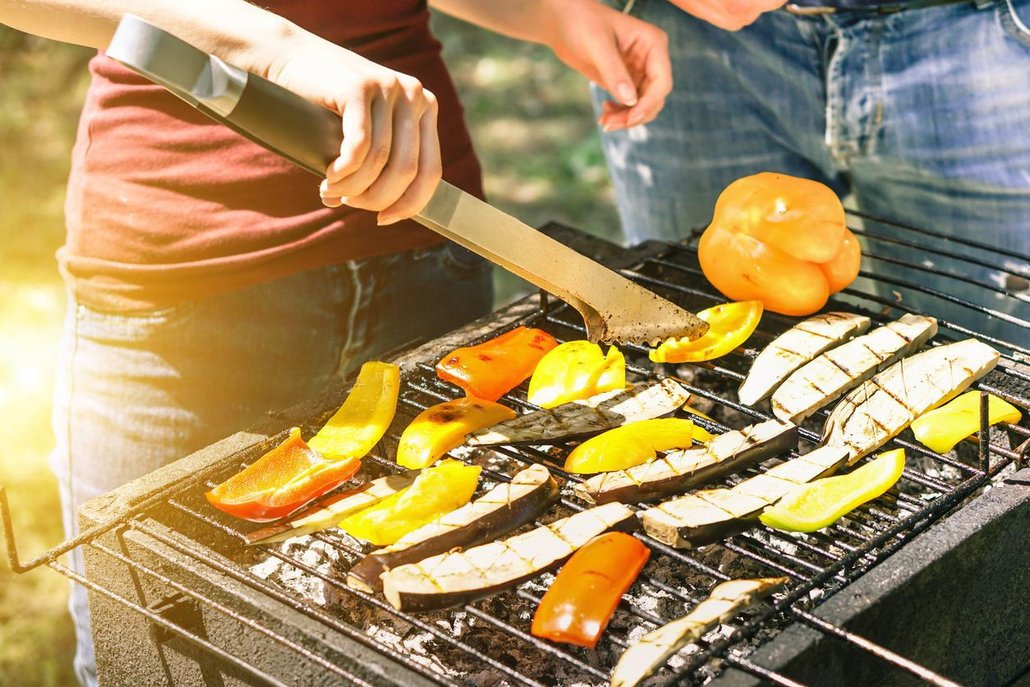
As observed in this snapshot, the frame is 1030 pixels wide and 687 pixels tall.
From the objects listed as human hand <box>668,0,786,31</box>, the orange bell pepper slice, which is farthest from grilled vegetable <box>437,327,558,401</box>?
human hand <box>668,0,786,31</box>

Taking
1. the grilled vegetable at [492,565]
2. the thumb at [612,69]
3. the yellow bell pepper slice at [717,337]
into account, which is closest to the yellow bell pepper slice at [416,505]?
the grilled vegetable at [492,565]

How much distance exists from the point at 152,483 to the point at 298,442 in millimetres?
295

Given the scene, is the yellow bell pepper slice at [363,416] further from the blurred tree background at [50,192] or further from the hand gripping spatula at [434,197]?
the blurred tree background at [50,192]

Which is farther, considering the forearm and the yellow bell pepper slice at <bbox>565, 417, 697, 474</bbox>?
the yellow bell pepper slice at <bbox>565, 417, 697, 474</bbox>

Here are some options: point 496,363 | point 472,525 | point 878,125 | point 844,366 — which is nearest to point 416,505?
point 472,525

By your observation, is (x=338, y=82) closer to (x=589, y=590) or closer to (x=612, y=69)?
(x=589, y=590)

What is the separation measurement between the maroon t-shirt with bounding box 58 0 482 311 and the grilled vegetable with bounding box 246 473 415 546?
2.10ft

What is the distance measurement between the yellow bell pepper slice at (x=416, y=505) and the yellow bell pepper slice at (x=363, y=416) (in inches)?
6.3

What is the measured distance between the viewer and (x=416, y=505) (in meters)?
2.22

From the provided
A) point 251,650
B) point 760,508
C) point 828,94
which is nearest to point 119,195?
point 251,650

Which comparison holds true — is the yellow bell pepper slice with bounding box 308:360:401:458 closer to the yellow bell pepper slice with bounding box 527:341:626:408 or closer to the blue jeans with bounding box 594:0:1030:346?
the yellow bell pepper slice with bounding box 527:341:626:408

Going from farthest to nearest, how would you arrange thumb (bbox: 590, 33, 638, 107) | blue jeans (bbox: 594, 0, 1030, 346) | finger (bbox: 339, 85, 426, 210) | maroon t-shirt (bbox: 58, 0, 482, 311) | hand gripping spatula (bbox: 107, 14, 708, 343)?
1. blue jeans (bbox: 594, 0, 1030, 346)
2. thumb (bbox: 590, 33, 638, 107)
3. maroon t-shirt (bbox: 58, 0, 482, 311)
4. finger (bbox: 339, 85, 426, 210)
5. hand gripping spatula (bbox: 107, 14, 708, 343)

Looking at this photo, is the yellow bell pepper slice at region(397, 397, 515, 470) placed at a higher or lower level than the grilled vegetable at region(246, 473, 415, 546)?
higher

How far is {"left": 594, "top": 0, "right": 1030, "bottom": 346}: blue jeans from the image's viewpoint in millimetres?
3156
